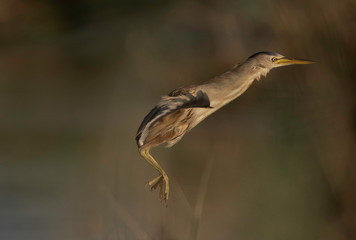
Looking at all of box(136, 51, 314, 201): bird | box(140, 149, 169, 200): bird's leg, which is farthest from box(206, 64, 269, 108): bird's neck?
box(140, 149, 169, 200): bird's leg

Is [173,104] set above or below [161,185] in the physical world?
above

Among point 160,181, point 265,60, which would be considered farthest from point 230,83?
point 160,181

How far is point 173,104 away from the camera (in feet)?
2.03

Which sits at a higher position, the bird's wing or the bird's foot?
the bird's wing

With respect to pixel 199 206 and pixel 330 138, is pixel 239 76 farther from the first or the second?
pixel 330 138

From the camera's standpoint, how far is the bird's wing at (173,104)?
2.01 ft

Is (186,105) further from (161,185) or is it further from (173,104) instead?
(161,185)

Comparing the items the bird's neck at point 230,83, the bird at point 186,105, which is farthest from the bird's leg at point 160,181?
the bird's neck at point 230,83

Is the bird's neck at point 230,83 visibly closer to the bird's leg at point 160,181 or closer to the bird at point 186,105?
the bird at point 186,105

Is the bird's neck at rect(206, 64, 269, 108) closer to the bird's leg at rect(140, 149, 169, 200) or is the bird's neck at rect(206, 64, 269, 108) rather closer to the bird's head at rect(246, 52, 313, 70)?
the bird's head at rect(246, 52, 313, 70)

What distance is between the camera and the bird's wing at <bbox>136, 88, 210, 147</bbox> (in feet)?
2.01

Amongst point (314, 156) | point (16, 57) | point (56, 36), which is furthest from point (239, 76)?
point (16, 57)

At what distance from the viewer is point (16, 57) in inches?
60.1

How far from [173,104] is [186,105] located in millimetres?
17
